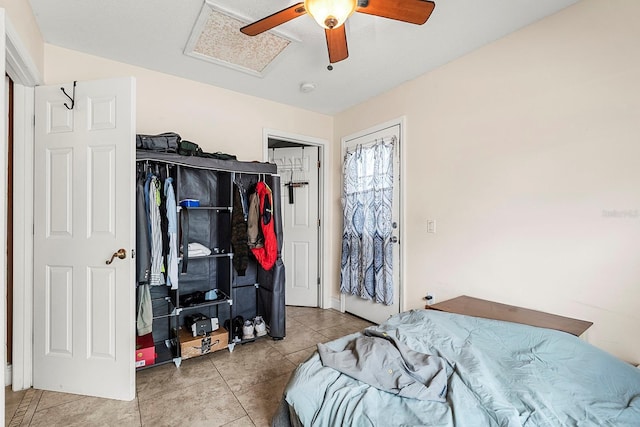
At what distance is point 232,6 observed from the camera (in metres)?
1.88

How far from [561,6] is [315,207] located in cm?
289

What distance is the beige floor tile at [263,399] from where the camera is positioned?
1734 mm

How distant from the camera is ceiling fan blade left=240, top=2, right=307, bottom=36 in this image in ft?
4.85

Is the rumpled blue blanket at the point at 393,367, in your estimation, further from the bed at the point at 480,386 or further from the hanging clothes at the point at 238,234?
the hanging clothes at the point at 238,234

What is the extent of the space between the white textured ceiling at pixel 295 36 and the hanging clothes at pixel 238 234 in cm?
124

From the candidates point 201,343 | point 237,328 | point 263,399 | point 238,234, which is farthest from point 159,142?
point 263,399

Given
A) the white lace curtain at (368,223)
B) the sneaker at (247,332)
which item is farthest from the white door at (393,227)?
the sneaker at (247,332)

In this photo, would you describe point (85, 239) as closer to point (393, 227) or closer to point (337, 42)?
point (337, 42)

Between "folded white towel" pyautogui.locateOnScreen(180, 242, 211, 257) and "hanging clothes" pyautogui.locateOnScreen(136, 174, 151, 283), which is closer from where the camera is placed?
"hanging clothes" pyautogui.locateOnScreen(136, 174, 151, 283)

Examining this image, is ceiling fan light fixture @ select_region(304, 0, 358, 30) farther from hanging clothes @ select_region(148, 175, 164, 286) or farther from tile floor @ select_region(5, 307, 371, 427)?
tile floor @ select_region(5, 307, 371, 427)

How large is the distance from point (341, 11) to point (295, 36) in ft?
3.17

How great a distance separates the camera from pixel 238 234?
2.59 metres

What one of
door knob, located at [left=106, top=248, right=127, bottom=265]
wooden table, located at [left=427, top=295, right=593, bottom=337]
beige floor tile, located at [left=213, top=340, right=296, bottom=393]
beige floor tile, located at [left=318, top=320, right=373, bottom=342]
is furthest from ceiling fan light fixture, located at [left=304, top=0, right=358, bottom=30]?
beige floor tile, located at [left=318, top=320, right=373, bottom=342]

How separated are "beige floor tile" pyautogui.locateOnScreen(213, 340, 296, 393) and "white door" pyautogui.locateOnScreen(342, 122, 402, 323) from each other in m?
1.19
